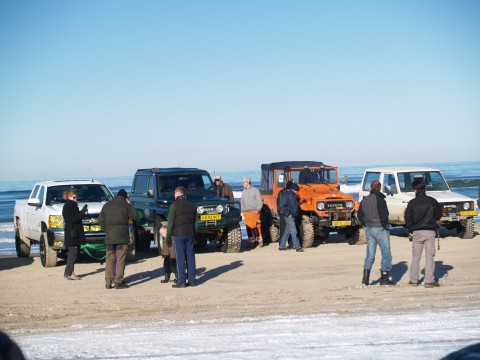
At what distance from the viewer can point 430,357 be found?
22.0ft

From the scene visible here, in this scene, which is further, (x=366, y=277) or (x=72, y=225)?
(x=72, y=225)

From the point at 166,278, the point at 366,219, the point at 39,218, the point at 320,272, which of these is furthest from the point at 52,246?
the point at 366,219

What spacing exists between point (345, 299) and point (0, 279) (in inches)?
280

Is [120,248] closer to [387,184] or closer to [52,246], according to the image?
[52,246]

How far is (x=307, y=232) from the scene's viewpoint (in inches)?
691

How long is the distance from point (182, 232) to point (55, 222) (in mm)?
4229

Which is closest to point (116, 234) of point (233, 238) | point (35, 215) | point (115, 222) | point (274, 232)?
point (115, 222)

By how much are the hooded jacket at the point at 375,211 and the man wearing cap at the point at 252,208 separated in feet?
21.7

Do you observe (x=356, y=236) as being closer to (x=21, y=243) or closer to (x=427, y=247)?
(x=427, y=247)

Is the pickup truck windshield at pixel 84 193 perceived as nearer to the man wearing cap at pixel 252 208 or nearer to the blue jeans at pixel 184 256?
the man wearing cap at pixel 252 208

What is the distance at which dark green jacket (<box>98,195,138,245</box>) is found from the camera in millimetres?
11953

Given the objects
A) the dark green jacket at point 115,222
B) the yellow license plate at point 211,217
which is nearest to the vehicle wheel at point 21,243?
the yellow license plate at point 211,217

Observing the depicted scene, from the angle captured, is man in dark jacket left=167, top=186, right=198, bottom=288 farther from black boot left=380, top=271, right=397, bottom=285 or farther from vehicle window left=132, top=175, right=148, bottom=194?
vehicle window left=132, top=175, right=148, bottom=194

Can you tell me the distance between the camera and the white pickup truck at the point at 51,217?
14.9 metres
